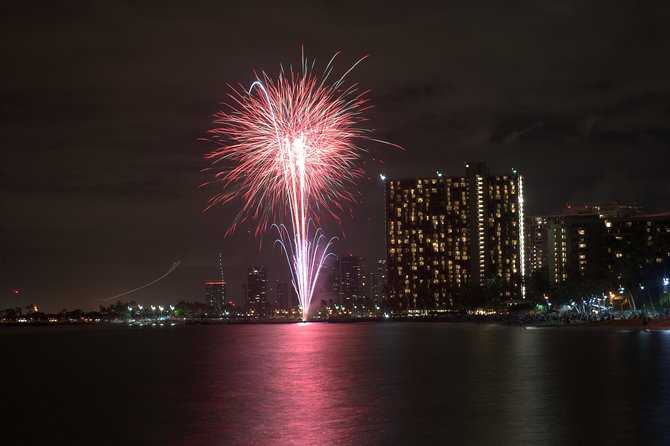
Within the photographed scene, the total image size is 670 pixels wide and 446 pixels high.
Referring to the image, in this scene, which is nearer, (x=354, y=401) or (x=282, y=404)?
(x=282, y=404)

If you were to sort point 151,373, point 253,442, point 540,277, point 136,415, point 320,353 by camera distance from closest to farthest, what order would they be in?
point 253,442
point 136,415
point 151,373
point 320,353
point 540,277

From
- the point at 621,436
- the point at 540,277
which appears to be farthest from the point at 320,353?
the point at 540,277

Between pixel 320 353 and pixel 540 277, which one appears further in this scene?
pixel 540 277

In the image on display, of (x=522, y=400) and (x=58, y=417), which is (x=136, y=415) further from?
(x=522, y=400)

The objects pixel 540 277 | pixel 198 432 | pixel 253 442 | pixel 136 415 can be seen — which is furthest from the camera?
pixel 540 277

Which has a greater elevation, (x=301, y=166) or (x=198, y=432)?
(x=301, y=166)

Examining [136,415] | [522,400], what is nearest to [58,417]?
[136,415]
